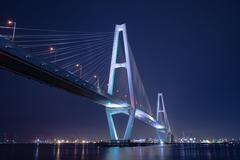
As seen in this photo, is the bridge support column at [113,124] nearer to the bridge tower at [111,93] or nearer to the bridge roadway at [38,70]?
the bridge tower at [111,93]

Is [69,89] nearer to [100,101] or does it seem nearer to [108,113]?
[100,101]

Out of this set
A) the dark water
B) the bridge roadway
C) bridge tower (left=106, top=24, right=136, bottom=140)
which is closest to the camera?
the bridge roadway

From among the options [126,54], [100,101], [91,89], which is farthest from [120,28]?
[91,89]

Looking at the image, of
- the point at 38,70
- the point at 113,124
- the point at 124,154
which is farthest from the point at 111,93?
the point at 38,70

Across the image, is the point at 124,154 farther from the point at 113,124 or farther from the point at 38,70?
the point at 113,124

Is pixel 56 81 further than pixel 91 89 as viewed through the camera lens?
No

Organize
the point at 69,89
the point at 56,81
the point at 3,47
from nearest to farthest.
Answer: the point at 3,47
the point at 56,81
the point at 69,89

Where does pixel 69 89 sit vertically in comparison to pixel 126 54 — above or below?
below

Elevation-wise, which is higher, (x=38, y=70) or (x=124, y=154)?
(x=38, y=70)

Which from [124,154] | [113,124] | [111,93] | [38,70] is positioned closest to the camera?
[38,70]

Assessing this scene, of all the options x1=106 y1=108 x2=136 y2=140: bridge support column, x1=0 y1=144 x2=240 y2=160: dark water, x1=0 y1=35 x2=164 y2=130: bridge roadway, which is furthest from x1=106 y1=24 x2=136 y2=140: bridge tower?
x1=0 y1=35 x2=164 y2=130: bridge roadway

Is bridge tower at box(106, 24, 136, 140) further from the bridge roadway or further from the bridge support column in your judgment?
the bridge roadway
